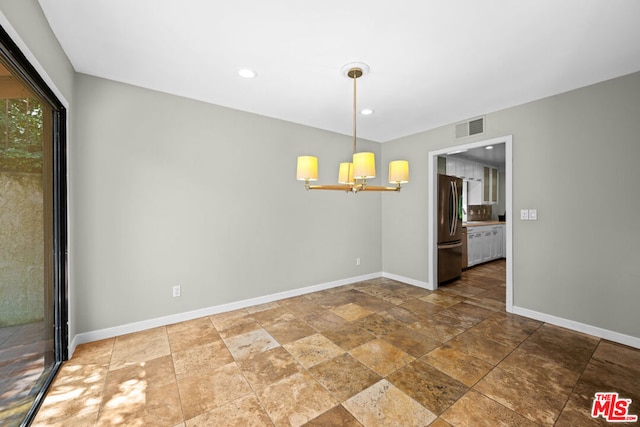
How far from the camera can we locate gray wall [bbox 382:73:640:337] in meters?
2.53

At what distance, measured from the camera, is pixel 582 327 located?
278cm

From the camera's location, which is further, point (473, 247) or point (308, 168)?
point (473, 247)

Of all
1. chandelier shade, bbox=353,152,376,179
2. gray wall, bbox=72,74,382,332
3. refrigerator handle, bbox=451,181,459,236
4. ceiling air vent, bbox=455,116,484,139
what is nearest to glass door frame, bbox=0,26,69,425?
gray wall, bbox=72,74,382,332

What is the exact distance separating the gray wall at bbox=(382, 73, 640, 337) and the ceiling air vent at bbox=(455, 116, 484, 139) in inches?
4.2

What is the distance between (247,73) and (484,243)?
606cm

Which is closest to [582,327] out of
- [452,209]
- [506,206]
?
[506,206]

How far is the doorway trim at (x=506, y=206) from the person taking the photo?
331cm

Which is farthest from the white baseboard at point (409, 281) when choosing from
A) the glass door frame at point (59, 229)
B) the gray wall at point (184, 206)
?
the glass door frame at point (59, 229)

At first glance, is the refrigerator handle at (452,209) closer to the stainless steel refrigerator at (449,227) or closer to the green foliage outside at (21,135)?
A: the stainless steel refrigerator at (449,227)

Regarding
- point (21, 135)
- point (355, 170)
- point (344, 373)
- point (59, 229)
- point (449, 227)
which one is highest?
point (21, 135)

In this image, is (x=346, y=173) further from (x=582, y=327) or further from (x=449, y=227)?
(x=582, y=327)

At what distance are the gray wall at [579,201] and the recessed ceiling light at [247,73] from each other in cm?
308

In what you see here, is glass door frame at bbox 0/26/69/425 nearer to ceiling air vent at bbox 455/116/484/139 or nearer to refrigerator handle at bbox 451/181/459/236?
ceiling air vent at bbox 455/116/484/139

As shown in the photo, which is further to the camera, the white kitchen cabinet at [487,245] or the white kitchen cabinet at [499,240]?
the white kitchen cabinet at [499,240]
